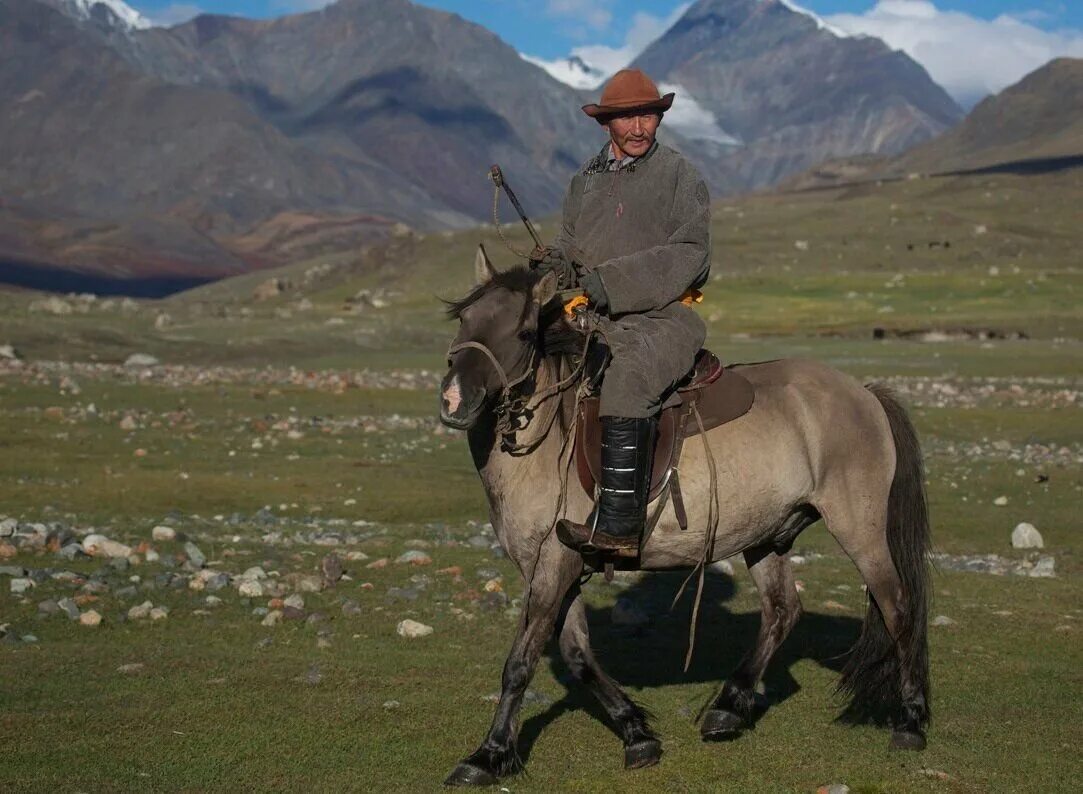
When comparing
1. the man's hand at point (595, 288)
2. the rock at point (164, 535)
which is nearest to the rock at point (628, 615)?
the man's hand at point (595, 288)

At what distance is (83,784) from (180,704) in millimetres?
1490

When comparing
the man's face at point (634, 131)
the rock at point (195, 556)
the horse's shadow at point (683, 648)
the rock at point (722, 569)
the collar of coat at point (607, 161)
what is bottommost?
the rock at point (722, 569)

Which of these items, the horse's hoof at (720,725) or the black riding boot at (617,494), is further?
the horse's hoof at (720,725)

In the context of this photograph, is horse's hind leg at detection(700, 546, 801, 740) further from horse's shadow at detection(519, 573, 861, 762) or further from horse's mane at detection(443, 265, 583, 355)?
horse's mane at detection(443, 265, 583, 355)

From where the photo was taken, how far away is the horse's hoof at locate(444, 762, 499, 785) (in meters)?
7.36

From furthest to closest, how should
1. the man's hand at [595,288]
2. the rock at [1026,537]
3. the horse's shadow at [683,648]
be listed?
1. the rock at [1026,537]
2. the horse's shadow at [683,648]
3. the man's hand at [595,288]

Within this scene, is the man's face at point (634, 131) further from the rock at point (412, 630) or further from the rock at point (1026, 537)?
the rock at point (1026, 537)

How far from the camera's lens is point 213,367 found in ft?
131

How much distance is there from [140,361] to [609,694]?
3382 centimetres

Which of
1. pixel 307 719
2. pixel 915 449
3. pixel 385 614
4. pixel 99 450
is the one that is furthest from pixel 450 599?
pixel 99 450

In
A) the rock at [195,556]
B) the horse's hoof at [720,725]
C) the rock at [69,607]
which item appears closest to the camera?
the horse's hoof at [720,725]

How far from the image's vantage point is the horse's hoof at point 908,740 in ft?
27.0

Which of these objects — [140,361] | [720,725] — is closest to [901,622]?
[720,725]

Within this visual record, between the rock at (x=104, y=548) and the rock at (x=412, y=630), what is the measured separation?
354cm
